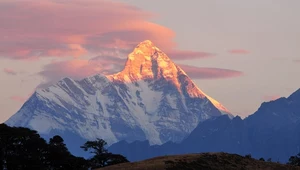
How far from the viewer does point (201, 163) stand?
109m

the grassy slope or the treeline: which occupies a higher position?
the treeline

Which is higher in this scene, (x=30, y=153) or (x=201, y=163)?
(x=30, y=153)

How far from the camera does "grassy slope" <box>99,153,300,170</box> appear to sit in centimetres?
10538

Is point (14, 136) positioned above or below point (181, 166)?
above

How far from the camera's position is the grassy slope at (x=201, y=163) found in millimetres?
105375

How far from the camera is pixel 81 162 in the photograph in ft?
513

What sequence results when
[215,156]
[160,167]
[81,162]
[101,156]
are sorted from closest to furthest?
[160,167], [215,156], [81,162], [101,156]

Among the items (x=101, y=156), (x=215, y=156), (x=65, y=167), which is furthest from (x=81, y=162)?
(x=215, y=156)

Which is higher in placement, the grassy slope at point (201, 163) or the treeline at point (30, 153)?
the treeline at point (30, 153)

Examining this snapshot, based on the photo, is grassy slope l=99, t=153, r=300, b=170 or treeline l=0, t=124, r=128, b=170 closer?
grassy slope l=99, t=153, r=300, b=170

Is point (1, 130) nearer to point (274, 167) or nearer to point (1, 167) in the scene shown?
point (1, 167)

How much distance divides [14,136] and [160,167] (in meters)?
54.2

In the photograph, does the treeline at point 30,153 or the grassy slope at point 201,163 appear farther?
the treeline at point 30,153

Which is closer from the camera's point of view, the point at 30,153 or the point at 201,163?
the point at 201,163
